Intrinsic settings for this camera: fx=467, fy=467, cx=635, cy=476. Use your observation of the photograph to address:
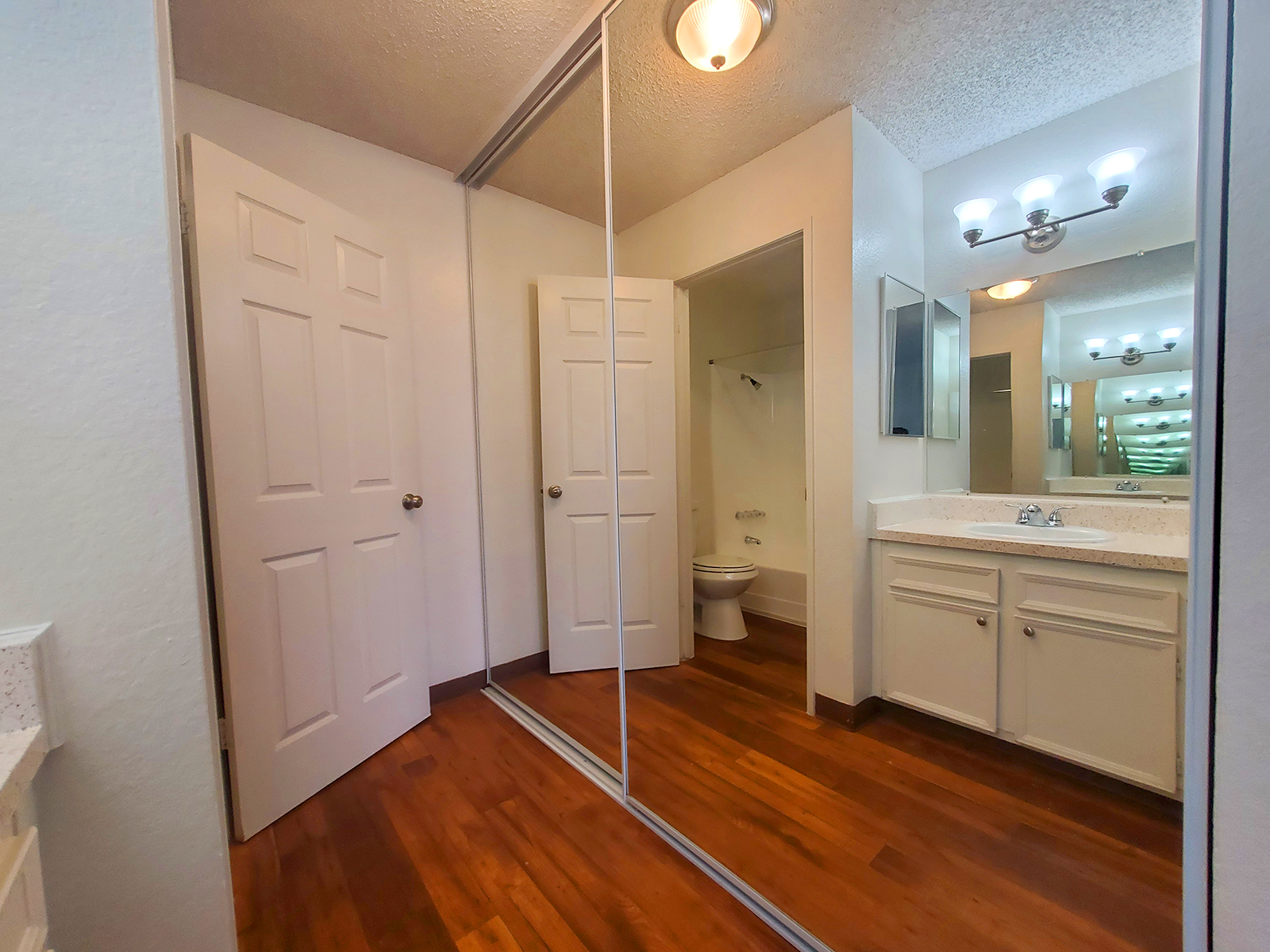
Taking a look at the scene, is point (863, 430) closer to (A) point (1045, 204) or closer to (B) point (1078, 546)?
(B) point (1078, 546)

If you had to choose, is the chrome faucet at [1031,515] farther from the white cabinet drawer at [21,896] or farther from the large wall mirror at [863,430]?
the white cabinet drawer at [21,896]

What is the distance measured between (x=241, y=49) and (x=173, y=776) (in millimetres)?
2030

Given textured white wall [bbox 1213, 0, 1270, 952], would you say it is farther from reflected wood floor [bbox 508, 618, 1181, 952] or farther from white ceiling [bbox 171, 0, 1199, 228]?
white ceiling [bbox 171, 0, 1199, 228]

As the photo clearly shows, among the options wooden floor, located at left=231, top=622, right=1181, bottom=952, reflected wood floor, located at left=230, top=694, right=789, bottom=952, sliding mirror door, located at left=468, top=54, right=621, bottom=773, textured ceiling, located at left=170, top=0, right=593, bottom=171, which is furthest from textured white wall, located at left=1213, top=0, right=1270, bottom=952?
sliding mirror door, located at left=468, top=54, right=621, bottom=773

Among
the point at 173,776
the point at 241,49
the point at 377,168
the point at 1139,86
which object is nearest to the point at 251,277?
the point at 241,49

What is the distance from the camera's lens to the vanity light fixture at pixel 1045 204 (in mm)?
1395

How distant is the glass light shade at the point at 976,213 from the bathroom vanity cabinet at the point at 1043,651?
1.27 meters

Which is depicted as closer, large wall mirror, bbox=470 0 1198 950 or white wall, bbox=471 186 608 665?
large wall mirror, bbox=470 0 1198 950

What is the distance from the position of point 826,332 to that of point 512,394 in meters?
1.46

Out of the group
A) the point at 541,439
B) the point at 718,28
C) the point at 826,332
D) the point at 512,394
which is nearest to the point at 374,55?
the point at 718,28

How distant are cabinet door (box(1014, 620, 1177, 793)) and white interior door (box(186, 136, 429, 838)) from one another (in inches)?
85.6

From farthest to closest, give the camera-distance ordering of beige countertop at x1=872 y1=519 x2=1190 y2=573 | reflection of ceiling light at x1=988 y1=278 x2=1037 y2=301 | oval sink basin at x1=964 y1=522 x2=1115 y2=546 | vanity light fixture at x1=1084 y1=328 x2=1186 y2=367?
reflection of ceiling light at x1=988 y1=278 x2=1037 y2=301, oval sink basin at x1=964 y1=522 x2=1115 y2=546, vanity light fixture at x1=1084 y1=328 x2=1186 y2=367, beige countertop at x1=872 y1=519 x2=1190 y2=573

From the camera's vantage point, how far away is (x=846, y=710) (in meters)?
1.82

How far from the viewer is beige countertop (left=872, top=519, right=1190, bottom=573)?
119 centimetres
